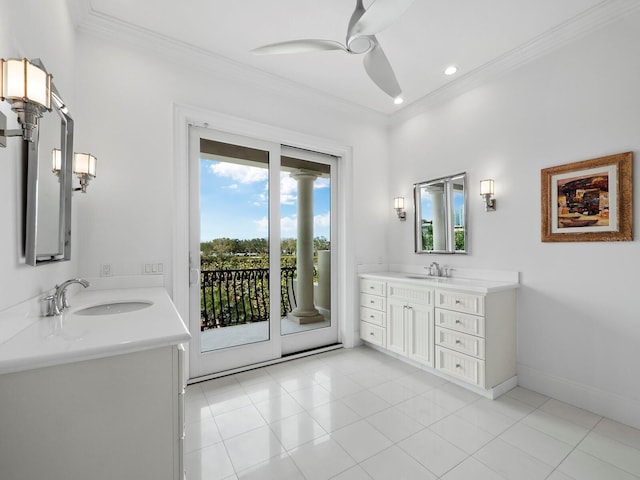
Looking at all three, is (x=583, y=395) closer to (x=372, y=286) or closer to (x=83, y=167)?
(x=372, y=286)

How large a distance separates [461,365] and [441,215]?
63.1 inches

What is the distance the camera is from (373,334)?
11.7 ft

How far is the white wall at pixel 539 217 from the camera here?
2180 millimetres

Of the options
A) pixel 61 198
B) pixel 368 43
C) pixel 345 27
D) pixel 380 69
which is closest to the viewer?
pixel 61 198

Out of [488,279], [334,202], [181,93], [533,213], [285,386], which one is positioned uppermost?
[181,93]

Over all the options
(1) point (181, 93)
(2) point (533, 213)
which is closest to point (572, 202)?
(2) point (533, 213)

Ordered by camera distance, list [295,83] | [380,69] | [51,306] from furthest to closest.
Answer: [295,83] → [380,69] → [51,306]

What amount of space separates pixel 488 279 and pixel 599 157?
4.31 ft

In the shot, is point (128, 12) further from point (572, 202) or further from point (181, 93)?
point (572, 202)

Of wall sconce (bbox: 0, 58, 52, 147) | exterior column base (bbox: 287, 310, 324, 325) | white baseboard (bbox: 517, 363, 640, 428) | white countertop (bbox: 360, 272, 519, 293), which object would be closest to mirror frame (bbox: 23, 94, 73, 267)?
wall sconce (bbox: 0, 58, 52, 147)

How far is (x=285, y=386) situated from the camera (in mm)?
2705

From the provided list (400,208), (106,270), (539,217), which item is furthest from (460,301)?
(106,270)

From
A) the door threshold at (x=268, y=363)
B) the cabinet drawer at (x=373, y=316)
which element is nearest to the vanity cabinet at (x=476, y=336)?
the cabinet drawer at (x=373, y=316)

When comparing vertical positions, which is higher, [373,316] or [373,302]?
[373,302]
